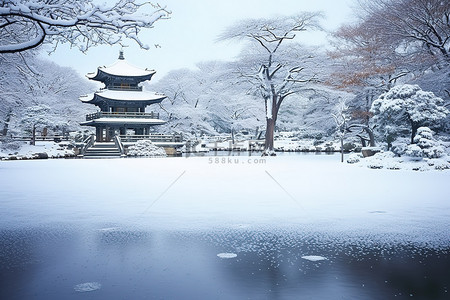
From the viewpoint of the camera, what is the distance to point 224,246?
5.01 m

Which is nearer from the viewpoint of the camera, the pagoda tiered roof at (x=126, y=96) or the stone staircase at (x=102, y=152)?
the stone staircase at (x=102, y=152)

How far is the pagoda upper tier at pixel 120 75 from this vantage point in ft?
129

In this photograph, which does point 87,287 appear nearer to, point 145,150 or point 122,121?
point 145,150

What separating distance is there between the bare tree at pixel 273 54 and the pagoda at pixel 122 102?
→ 12.4 m

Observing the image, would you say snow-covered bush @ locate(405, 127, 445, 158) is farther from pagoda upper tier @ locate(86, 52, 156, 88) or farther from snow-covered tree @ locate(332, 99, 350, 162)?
pagoda upper tier @ locate(86, 52, 156, 88)

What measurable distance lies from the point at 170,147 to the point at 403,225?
31560 mm

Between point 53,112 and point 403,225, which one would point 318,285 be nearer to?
point 403,225

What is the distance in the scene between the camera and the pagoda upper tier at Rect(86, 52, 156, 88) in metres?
39.3

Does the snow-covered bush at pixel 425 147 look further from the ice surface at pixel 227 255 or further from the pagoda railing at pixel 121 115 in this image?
the pagoda railing at pixel 121 115

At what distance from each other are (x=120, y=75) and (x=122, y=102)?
300 cm

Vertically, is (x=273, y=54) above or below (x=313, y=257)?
above

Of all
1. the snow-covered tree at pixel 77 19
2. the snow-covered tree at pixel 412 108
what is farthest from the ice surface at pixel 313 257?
the snow-covered tree at pixel 412 108

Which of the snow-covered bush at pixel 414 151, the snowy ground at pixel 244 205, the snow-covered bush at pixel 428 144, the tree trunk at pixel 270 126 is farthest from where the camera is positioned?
the tree trunk at pixel 270 126

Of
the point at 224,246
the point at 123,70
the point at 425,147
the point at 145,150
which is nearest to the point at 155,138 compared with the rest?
the point at 145,150
